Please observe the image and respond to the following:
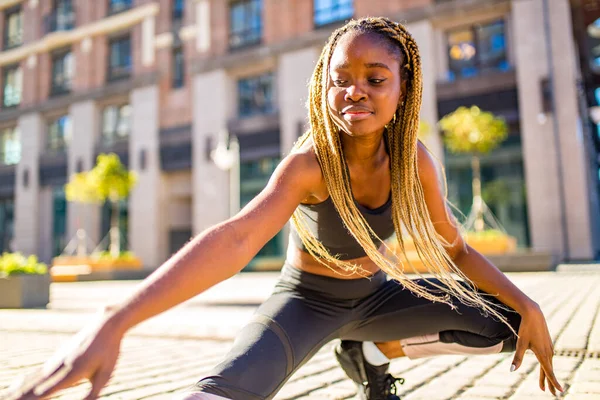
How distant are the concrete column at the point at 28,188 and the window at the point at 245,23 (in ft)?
44.2

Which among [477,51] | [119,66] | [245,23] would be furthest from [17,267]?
[119,66]

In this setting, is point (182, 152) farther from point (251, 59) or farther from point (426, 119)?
point (426, 119)

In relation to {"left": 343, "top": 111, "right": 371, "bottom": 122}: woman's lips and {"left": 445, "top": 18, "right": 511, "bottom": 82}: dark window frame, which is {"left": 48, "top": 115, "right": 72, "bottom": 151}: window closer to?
{"left": 445, "top": 18, "right": 511, "bottom": 82}: dark window frame

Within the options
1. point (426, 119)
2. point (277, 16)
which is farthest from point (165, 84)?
point (426, 119)

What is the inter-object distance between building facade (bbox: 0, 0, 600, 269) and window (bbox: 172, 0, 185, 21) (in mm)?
159

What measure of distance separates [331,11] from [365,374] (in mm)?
22020

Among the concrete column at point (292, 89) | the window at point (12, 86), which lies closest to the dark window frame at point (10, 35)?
the window at point (12, 86)

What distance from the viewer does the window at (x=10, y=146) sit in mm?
30781

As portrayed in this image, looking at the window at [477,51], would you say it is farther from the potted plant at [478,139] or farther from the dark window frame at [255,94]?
the dark window frame at [255,94]

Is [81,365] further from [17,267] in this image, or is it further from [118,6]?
[118,6]

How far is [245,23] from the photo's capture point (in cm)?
2459

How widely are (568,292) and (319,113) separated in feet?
23.0

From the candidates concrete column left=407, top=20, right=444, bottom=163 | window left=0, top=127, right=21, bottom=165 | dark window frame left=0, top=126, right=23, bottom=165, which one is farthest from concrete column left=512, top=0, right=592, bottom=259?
window left=0, top=127, right=21, bottom=165

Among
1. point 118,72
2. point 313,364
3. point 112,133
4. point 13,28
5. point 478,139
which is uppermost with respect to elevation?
point 13,28
